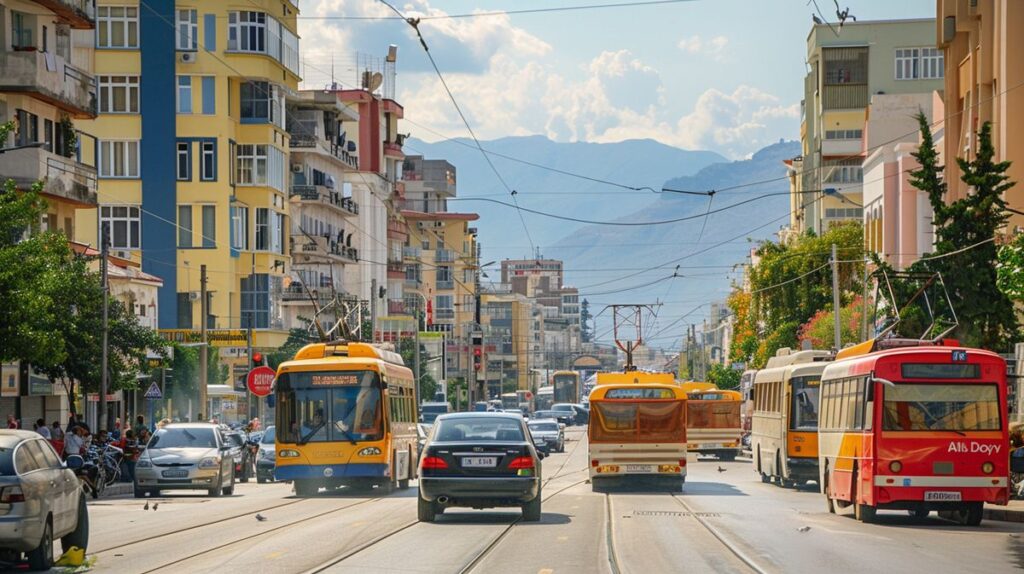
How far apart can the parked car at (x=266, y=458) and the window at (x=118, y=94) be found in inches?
1321

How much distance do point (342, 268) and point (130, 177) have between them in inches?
939

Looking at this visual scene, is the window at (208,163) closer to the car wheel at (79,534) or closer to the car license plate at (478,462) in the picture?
the car license plate at (478,462)

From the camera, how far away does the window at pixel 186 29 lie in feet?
248

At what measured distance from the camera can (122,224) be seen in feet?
250

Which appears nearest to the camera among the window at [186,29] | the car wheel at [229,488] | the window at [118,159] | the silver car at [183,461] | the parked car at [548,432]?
the silver car at [183,461]

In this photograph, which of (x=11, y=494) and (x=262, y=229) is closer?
(x=11, y=494)

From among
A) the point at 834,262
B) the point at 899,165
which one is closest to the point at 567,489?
the point at 834,262

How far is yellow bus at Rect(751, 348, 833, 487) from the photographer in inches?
1481

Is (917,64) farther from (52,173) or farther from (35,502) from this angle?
(35,502)

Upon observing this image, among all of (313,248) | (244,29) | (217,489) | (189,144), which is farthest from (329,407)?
(313,248)

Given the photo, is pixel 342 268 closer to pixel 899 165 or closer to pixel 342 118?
pixel 342 118

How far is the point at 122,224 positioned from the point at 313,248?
47.9 ft

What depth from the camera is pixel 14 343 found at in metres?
35.8

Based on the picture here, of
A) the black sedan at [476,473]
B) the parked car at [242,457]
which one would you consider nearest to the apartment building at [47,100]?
the parked car at [242,457]
